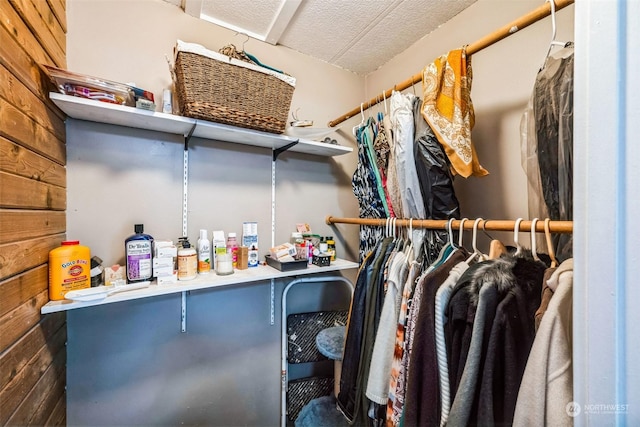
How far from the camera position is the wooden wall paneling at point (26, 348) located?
599 mm

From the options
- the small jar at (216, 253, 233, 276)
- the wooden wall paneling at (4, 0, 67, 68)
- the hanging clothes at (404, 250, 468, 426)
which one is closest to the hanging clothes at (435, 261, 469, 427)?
the hanging clothes at (404, 250, 468, 426)

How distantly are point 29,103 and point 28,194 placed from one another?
0.26 m

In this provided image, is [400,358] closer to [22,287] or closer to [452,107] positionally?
[452,107]

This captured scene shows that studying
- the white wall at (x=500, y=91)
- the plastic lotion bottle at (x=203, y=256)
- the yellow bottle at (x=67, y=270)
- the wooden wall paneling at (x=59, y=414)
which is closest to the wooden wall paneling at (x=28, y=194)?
the yellow bottle at (x=67, y=270)

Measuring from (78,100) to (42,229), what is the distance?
0.42 meters

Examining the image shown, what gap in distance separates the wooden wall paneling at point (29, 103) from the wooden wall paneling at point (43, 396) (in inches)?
31.2

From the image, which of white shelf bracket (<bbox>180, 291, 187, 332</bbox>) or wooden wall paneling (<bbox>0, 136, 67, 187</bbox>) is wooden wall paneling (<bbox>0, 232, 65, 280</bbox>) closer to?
wooden wall paneling (<bbox>0, 136, 67, 187</bbox>)

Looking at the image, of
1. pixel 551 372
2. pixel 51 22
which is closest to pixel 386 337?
pixel 551 372

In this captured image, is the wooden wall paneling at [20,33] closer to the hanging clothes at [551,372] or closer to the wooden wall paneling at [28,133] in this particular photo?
the wooden wall paneling at [28,133]

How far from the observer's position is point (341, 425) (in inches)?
47.3

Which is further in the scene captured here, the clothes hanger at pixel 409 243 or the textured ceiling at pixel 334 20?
the textured ceiling at pixel 334 20

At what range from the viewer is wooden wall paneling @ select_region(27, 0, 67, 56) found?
2.47ft

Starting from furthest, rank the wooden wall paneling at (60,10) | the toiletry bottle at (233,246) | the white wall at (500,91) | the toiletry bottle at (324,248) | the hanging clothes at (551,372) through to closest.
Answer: the toiletry bottle at (324,248)
the toiletry bottle at (233,246)
the white wall at (500,91)
the wooden wall paneling at (60,10)
the hanging clothes at (551,372)

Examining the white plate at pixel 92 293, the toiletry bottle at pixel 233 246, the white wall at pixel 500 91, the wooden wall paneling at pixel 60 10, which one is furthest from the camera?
the toiletry bottle at pixel 233 246
